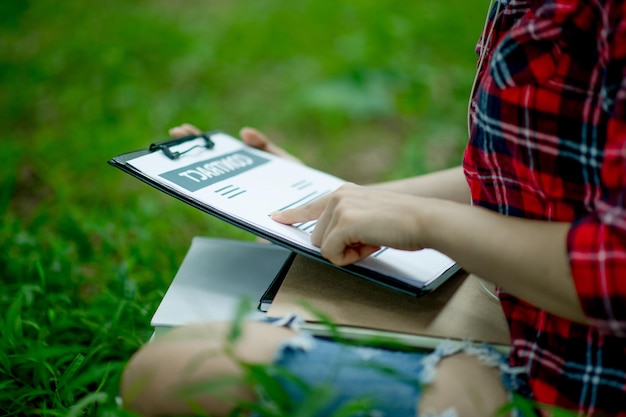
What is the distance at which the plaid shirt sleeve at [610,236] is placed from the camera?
0.57m

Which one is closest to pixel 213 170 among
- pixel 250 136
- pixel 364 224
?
pixel 250 136

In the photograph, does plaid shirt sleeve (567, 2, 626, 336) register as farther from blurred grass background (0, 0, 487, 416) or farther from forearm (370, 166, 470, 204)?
blurred grass background (0, 0, 487, 416)

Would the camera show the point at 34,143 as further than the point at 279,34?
No

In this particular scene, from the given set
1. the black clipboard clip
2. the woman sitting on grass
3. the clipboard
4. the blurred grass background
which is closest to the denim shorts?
the woman sitting on grass

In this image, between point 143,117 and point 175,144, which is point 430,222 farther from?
point 143,117

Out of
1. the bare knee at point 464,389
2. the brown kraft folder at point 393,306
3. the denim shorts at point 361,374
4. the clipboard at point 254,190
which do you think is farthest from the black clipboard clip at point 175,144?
the bare knee at point 464,389

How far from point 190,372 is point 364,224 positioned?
0.25 meters

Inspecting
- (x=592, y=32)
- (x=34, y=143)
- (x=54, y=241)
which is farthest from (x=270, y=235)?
(x=34, y=143)

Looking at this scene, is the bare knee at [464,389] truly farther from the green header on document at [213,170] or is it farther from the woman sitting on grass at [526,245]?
the green header on document at [213,170]

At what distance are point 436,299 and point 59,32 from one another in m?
2.79

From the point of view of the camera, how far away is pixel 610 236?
58 centimetres

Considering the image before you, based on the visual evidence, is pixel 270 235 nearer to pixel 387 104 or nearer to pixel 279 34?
pixel 387 104

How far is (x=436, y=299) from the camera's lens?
822mm

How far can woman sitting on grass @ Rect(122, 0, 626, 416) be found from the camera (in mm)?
601
